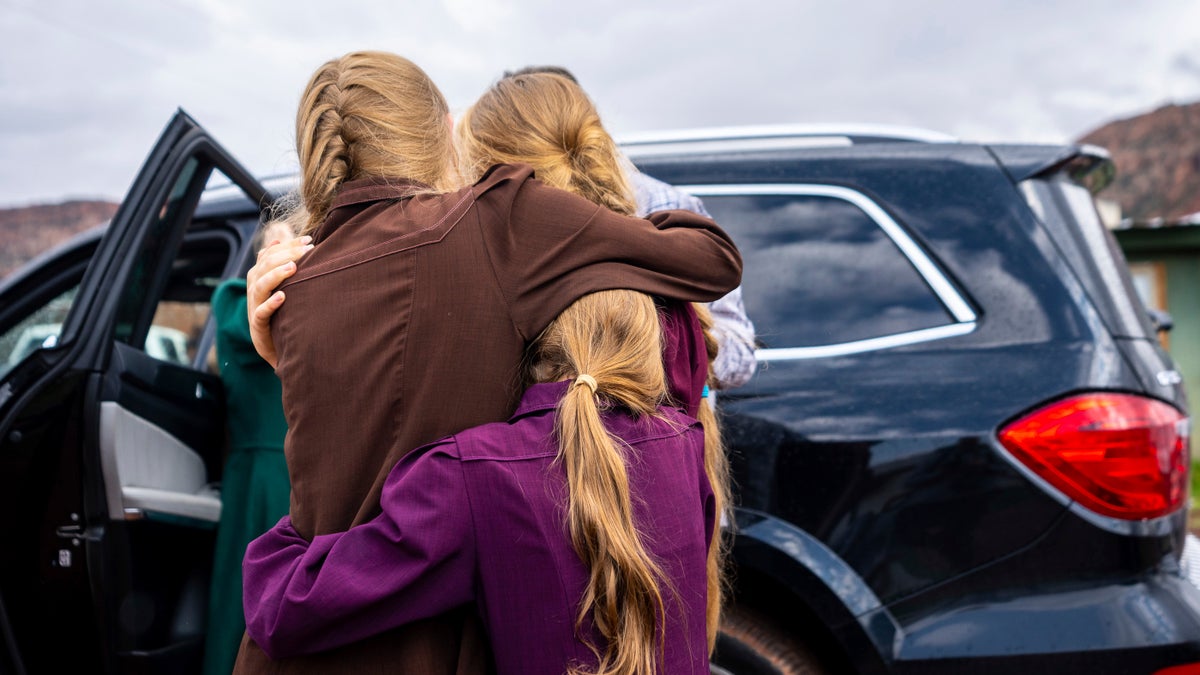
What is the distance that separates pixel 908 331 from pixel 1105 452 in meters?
0.52

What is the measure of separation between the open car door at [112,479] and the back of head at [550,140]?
3.49 feet

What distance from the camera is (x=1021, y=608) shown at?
206 cm

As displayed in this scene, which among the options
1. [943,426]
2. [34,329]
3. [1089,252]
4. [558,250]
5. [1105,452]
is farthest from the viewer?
[34,329]

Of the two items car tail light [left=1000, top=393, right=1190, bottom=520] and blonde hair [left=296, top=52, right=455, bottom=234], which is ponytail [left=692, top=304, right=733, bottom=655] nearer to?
blonde hair [left=296, top=52, right=455, bottom=234]

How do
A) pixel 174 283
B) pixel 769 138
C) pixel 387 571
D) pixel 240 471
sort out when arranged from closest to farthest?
pixel 387 571, pixel 240 471, pixel 769 138, pixel 174 283

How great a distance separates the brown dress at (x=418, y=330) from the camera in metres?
1.31

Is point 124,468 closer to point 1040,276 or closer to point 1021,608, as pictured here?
point 1021,608

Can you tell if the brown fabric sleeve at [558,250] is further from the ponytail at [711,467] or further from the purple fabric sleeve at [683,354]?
the ponytail at [711,467]

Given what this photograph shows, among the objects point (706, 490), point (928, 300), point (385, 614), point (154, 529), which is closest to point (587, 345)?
point (706, 490)

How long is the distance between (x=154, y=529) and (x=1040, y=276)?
7.28 feet

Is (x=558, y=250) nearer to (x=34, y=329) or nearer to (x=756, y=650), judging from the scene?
(x=756, y=650)

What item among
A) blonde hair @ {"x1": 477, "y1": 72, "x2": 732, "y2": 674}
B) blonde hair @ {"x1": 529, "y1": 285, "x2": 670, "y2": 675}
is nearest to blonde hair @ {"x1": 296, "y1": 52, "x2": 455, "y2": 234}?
blonde hair @ {"x1": 477, "y1": 72, "x2": 732, "y2": 674}

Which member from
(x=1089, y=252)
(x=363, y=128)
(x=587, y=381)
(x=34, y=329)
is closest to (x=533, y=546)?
(x=587, y=381)

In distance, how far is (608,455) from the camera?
4.19ft
